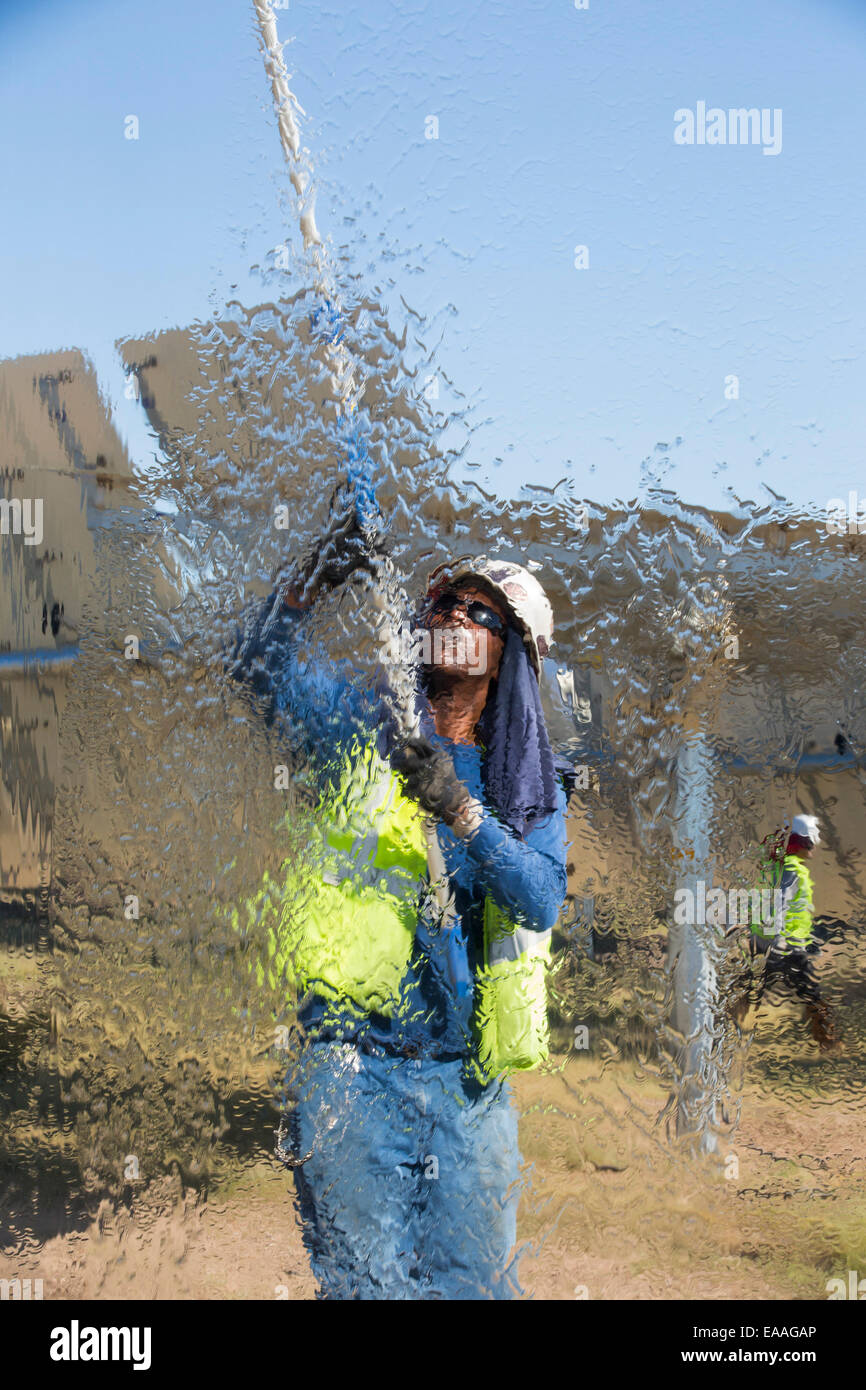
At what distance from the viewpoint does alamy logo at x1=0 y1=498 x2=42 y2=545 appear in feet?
4.10


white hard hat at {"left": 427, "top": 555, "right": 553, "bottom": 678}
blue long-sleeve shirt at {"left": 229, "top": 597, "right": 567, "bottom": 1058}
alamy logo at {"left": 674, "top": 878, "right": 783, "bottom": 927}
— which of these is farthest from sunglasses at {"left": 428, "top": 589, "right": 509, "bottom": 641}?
alamy logo at {"left": 674, "top": 878, "right": 783, "bottom": 927}

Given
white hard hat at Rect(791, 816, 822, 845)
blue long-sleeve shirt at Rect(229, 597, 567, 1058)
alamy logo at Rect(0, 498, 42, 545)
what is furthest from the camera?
alamy logo at Rect(0, 498, 42, 545)

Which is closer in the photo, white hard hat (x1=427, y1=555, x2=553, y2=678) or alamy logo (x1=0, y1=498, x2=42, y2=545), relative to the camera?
white hard hat (x1=427, y1=555, x2=553, y2=678)

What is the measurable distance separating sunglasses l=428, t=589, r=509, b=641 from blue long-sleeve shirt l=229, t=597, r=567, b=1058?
0.15 m

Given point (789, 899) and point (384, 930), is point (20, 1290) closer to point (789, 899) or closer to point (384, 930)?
point (384, 930)

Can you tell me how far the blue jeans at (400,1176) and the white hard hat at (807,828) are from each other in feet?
1.67

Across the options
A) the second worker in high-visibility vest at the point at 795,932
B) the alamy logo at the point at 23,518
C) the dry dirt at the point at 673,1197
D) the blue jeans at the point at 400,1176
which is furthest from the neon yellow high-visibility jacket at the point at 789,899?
the alamy logo at the point at 23,518

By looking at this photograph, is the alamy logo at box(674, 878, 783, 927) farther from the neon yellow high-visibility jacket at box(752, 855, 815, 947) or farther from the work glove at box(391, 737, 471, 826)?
the work glove at box(391, 737, 471, 826)

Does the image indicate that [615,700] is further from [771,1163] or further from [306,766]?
[771,1163]

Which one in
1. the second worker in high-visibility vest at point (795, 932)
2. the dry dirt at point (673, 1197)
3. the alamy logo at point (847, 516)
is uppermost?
the alamy logo at point (847, 516)

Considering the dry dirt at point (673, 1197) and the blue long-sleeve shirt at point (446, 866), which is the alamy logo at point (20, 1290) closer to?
the blue long-sleeve shirt at point (446, 866)

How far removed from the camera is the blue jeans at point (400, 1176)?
3.48 ft

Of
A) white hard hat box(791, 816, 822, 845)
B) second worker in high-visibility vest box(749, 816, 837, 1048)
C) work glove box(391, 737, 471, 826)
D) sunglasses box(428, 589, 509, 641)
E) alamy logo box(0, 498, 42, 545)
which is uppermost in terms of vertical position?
alamy logo box(0, 498, 42, 545)

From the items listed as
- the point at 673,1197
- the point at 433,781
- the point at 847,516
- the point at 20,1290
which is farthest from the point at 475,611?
the point at 20,1290
